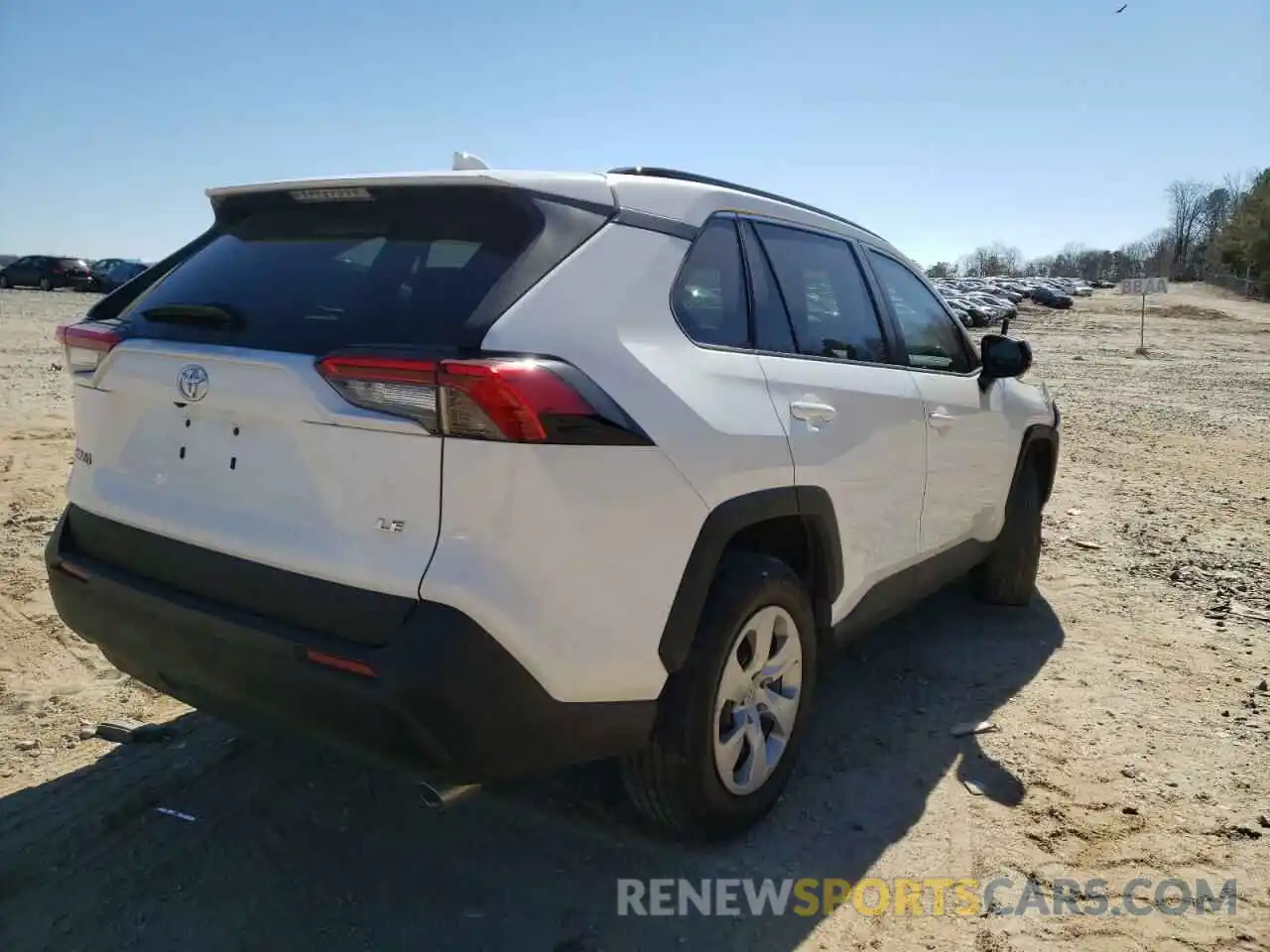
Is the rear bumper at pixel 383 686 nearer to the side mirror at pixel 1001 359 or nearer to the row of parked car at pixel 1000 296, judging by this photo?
the side mirror at pixel 1001 359

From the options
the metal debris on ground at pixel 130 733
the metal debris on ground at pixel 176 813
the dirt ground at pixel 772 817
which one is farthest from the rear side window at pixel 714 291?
the metal debris on ground at pixel 130 733

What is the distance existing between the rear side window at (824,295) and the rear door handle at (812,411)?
0.21m

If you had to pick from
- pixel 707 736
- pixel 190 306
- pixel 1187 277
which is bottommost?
pixel 707 736

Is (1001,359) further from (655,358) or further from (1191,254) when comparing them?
(1191,254)

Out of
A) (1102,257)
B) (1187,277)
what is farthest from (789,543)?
(1102,257)

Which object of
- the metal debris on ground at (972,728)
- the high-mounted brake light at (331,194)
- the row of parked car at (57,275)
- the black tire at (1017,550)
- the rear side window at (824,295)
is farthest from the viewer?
the row of parked car at (57,275)

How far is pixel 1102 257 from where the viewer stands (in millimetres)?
125438

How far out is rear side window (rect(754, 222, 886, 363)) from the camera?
3.07 metres

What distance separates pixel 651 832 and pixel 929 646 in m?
2.24

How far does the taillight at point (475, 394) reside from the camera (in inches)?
77.1

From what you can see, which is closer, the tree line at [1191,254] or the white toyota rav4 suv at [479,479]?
the white toyota rav4 suv at [479,479]

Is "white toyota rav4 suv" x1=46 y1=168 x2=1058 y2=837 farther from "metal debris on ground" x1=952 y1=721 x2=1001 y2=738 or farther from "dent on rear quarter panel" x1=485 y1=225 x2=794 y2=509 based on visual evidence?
"metal debris on ground" x1=952 y1=721 x2=1001 y2=738

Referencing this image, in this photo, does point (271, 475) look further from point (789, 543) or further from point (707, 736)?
point (789, 543)

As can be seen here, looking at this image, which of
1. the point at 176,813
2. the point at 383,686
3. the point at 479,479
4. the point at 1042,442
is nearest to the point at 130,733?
the point at 176,813
